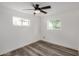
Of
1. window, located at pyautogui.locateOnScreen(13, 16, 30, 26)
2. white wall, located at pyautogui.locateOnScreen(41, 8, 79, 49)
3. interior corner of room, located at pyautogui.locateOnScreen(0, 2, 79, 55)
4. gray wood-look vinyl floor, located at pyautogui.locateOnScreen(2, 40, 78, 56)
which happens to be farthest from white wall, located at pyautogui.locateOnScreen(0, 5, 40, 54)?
white wall, located at pyautogui.locateOnScreen(41, 8, 79, 49)

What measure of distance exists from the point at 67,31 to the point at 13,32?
220 centimetres

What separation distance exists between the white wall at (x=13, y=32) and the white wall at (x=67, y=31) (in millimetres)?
761

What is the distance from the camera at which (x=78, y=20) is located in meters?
2.37

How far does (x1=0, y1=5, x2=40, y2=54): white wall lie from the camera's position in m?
1.95

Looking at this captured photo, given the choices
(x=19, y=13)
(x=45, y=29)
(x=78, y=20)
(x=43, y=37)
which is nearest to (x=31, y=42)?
(x=43, y=37)

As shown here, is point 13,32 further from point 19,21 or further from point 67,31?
point 67,31

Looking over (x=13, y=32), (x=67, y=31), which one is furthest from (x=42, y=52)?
(x=67, y=31)

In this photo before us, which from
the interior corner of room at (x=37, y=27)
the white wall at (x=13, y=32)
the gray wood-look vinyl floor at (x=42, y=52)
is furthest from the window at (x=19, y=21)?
the gray wood-look vinyl floor at (x=42, y=52)

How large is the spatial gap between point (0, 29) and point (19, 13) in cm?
95

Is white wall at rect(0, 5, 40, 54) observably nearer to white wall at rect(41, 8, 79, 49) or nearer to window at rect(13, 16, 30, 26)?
window at rect(13, 16, 30, 26)

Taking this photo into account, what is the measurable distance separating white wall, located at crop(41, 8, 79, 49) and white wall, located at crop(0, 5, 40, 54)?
76cm

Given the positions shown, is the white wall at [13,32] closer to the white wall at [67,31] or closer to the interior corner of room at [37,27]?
the interior corner of room at [37,27]

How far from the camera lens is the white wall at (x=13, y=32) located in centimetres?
195

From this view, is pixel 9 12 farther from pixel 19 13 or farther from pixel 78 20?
pixel 78 20
